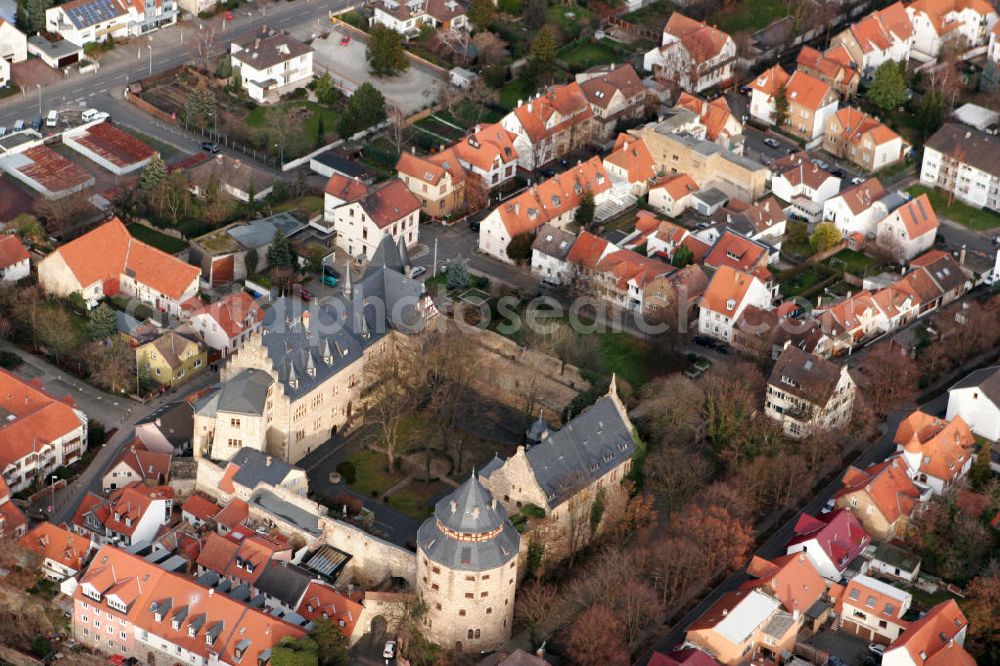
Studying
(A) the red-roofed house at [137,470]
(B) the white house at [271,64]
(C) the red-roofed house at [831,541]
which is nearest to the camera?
(C) the red-roofed house at [831,541]

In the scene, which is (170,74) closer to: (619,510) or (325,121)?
(325,121)

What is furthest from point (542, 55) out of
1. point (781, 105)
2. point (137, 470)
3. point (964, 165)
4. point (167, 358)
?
point (137, 470)

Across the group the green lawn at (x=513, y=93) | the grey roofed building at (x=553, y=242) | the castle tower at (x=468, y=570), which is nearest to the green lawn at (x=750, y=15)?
the green lawn at (x=513, y=93)

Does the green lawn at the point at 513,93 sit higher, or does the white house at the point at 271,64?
the white house at the point at 271,64

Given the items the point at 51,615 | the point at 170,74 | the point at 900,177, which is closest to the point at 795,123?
the point at 900,177

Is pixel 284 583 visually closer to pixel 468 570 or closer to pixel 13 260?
pixel 468 570

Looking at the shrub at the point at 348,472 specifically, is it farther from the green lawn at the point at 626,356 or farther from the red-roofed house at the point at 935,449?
the red-roofed house at the point at 935,449
